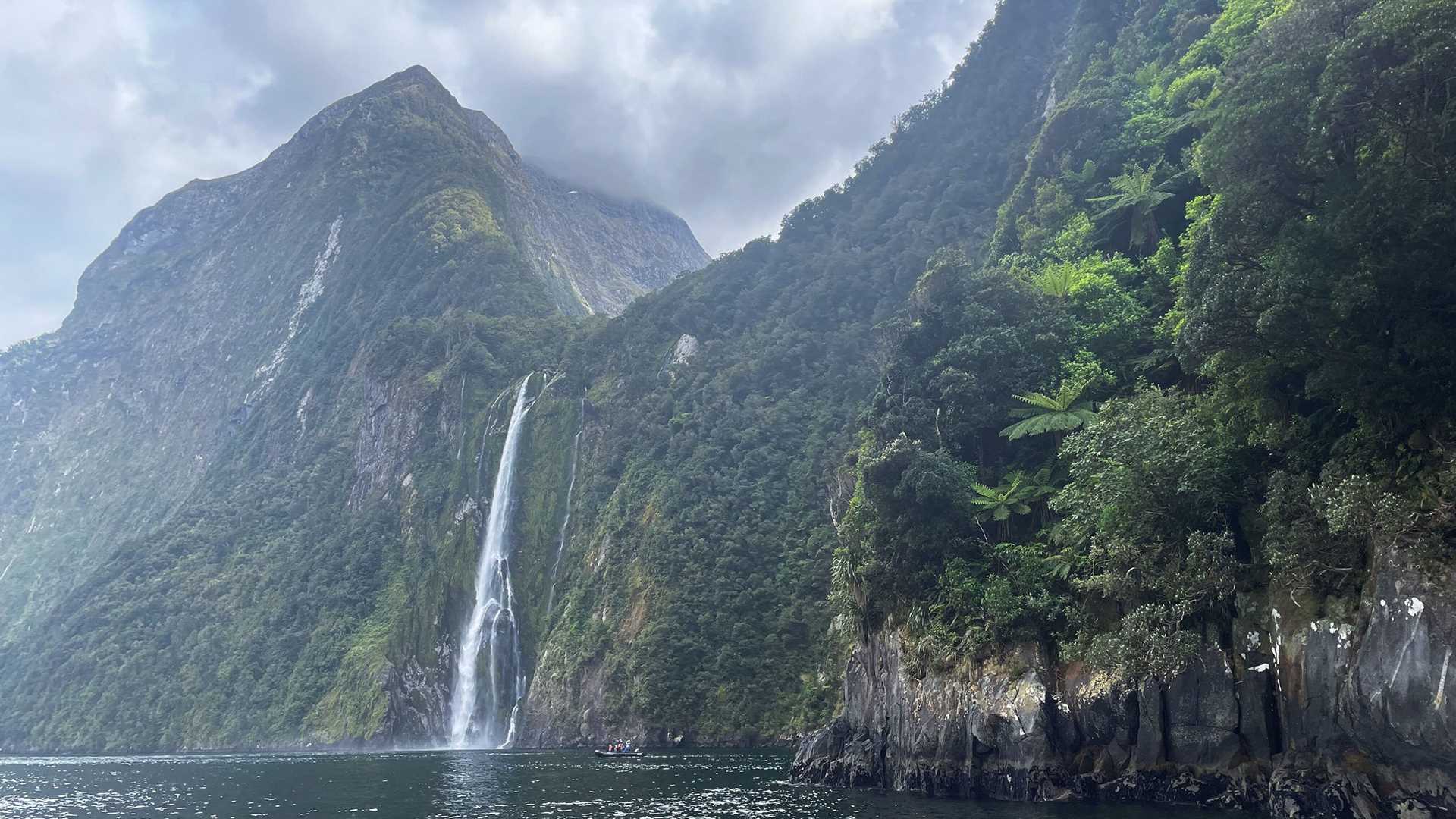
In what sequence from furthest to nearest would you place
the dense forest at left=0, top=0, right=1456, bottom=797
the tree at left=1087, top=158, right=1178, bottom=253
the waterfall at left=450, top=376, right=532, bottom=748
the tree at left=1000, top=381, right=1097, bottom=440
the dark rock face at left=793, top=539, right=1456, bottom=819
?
the waterfall at left=450, top=376, right=532, bottom=748
the tree at left=1087, top=158, right=1178, bottom=253
the tree at left=1000, top=381, right=1097, bottom=440
the dense forest at left=0, top=0, right=1456, bottom=797
the dark rock face at left=793, top=539, right=1456, bottom=819

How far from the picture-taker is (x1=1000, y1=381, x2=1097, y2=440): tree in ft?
122

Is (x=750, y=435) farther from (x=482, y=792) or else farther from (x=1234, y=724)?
(x=1234, y=724)

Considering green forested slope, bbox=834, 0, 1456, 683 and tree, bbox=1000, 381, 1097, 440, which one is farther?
tree, bbox=1000, 381, 1097, 440

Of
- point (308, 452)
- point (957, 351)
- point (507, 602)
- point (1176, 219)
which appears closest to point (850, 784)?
point (957, 351)

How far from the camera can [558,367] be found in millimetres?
110562

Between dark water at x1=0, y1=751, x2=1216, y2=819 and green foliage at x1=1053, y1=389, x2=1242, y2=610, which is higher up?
green foliage at x1=1053, y1=389, x2=1242, y2=610

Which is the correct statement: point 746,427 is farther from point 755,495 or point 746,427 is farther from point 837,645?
point 837,645

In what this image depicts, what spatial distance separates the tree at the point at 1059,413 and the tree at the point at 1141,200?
13.6 meters

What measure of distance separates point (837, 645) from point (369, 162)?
14458cm

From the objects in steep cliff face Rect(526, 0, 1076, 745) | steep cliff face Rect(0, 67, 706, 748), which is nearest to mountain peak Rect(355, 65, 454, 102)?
steep cliff face Rect(0, 67, 706, 748)

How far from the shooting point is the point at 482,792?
135ft

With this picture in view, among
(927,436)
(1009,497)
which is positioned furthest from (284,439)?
(1009,497)

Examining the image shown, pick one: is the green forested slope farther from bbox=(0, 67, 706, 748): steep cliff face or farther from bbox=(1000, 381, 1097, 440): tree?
bbox=(0, 67, 706, 748): steep cliff face

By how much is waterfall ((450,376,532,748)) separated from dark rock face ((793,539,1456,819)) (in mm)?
50349
